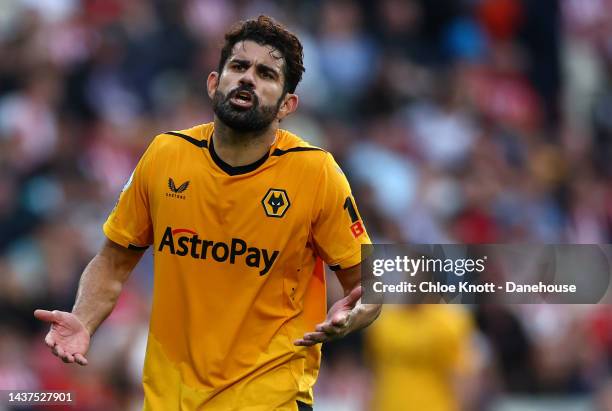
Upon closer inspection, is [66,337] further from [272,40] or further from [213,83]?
[272,40]

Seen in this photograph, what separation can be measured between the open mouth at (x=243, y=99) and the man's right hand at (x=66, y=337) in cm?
128

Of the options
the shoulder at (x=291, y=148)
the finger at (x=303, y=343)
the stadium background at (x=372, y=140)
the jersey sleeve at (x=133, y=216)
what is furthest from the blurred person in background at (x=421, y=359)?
the finger at (x=303, y=343)

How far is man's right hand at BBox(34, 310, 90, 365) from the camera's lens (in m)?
6.63

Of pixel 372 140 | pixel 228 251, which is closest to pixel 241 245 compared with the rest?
pixel 228 251

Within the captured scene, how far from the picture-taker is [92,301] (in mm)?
6980

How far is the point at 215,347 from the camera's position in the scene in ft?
21.9

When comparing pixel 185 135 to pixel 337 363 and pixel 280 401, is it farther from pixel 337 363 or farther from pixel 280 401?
pixel 337 363

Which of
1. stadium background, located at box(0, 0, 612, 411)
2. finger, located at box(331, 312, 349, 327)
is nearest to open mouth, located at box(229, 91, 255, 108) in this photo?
finger, located at box(331, 312, 349, 327)

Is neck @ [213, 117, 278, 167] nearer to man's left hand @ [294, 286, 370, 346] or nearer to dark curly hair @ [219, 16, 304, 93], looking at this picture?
dark curly hair @ [219, 16, 304, 93]

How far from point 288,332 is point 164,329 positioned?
590mm

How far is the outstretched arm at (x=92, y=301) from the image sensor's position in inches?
264

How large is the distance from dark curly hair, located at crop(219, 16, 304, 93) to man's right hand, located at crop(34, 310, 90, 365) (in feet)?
4.56

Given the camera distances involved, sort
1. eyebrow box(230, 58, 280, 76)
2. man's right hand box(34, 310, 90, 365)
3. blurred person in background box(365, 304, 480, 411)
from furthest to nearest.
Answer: blurred person in background box(365, 304, 480, 411), eyebrow box(230, 58, 280, 76), man's right hand box(34, 310, 90, 365)

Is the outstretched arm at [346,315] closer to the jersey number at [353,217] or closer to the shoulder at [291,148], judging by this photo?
the jersey number at [353,217]
